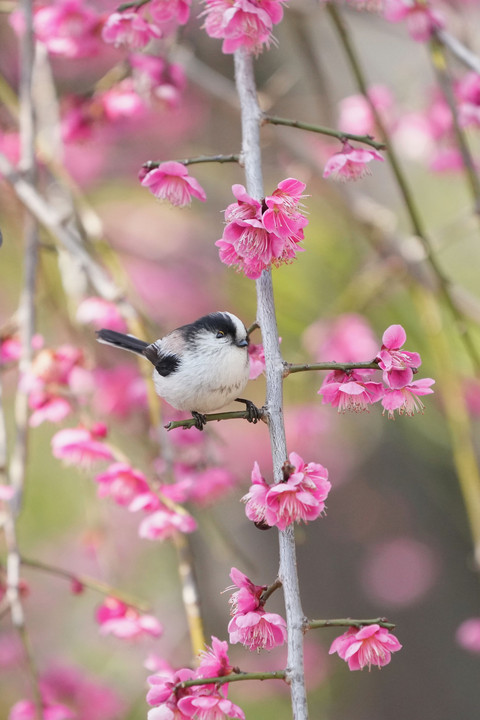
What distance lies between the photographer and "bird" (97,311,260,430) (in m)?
1.28

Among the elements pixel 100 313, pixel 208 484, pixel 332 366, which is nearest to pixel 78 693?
pixel 208 484

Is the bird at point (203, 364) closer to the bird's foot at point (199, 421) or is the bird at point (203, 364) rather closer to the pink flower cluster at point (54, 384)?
the bird's foot at point (199, 421)

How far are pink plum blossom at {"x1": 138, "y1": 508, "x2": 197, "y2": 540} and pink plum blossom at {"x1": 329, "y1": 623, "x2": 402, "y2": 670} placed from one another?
429 mm

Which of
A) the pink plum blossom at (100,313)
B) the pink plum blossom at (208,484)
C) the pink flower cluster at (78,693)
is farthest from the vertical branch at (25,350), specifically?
the pink flower cluster at (78,693)

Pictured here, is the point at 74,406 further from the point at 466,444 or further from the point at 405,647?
the point at 405,647

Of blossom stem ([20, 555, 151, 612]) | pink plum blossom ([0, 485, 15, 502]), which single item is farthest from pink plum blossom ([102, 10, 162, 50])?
blossom stem ([20, 555, 151, 612])

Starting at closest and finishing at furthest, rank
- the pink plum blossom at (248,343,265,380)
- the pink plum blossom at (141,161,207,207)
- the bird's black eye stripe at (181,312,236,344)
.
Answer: the pink plum blossom at (141,161,207,207) < the pink plum blossom at (248,343,265,380) < the bird's black eye stripe at (181,312,236,344)

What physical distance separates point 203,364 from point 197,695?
21.7 inches

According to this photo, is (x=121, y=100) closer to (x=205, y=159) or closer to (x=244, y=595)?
(x=205, y=159)

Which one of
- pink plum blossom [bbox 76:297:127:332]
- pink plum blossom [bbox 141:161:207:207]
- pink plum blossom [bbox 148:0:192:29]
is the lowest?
pink plum blossom [bbox 141:161:207:207]

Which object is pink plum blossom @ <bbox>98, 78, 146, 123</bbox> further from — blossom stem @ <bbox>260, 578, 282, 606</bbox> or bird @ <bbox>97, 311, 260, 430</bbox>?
blossom stem @ <bbox>260, 578, 282, 606</bbox>

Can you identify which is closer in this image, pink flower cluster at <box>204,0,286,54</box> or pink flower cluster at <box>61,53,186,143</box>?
pink flower cluster at <box>204,0,286,54</box>

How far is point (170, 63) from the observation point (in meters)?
1.90

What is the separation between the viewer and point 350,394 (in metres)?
1.03
